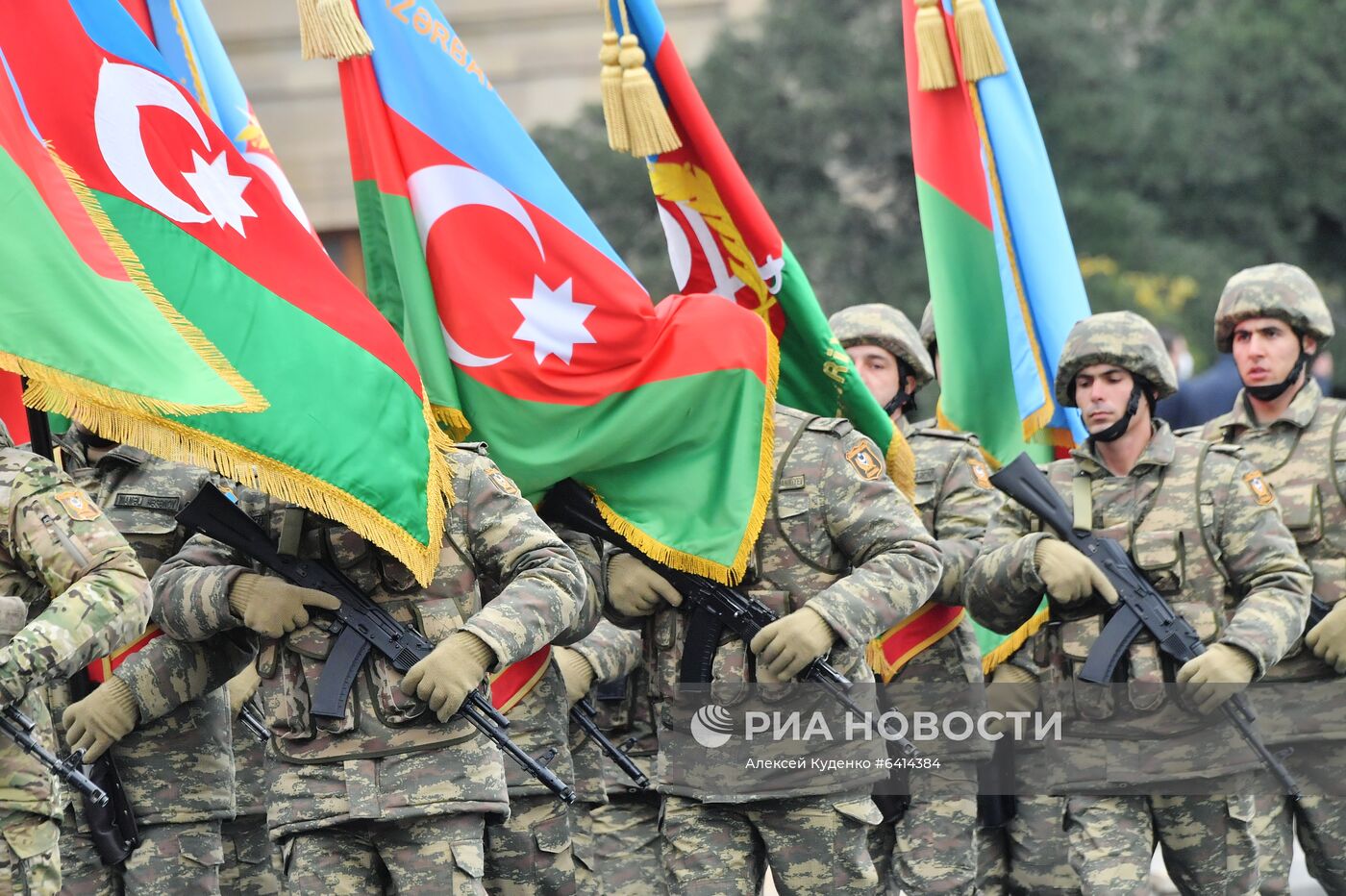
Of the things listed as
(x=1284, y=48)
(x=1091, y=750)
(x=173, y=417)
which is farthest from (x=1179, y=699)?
(x=1284, y=48)

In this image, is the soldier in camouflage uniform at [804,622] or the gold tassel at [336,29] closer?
the soldier in camouflage uniform at [804,622]

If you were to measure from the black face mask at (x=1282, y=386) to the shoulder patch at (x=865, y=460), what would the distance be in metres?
1.98

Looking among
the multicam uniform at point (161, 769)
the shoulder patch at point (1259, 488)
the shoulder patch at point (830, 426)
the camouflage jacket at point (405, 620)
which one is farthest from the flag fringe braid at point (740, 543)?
the shoulder patch at point (1259, 488)

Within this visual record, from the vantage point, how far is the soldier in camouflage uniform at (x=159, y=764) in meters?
7.09

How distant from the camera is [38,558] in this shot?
5742 millimetres

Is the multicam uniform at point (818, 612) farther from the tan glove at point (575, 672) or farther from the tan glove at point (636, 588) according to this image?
the tan glove at point (575, 672)

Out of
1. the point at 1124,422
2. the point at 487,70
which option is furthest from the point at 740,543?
the point at 487,70

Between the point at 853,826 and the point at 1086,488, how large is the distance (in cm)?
148

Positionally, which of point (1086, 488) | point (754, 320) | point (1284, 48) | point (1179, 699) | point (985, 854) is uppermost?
point (1284, 48)

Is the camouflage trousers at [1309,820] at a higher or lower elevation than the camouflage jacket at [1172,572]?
lower

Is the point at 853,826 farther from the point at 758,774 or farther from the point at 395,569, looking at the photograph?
the point at 395,569

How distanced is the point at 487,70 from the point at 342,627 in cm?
2303

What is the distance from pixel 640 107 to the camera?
7703 millimetres

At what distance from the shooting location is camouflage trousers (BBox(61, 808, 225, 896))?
277 inches
